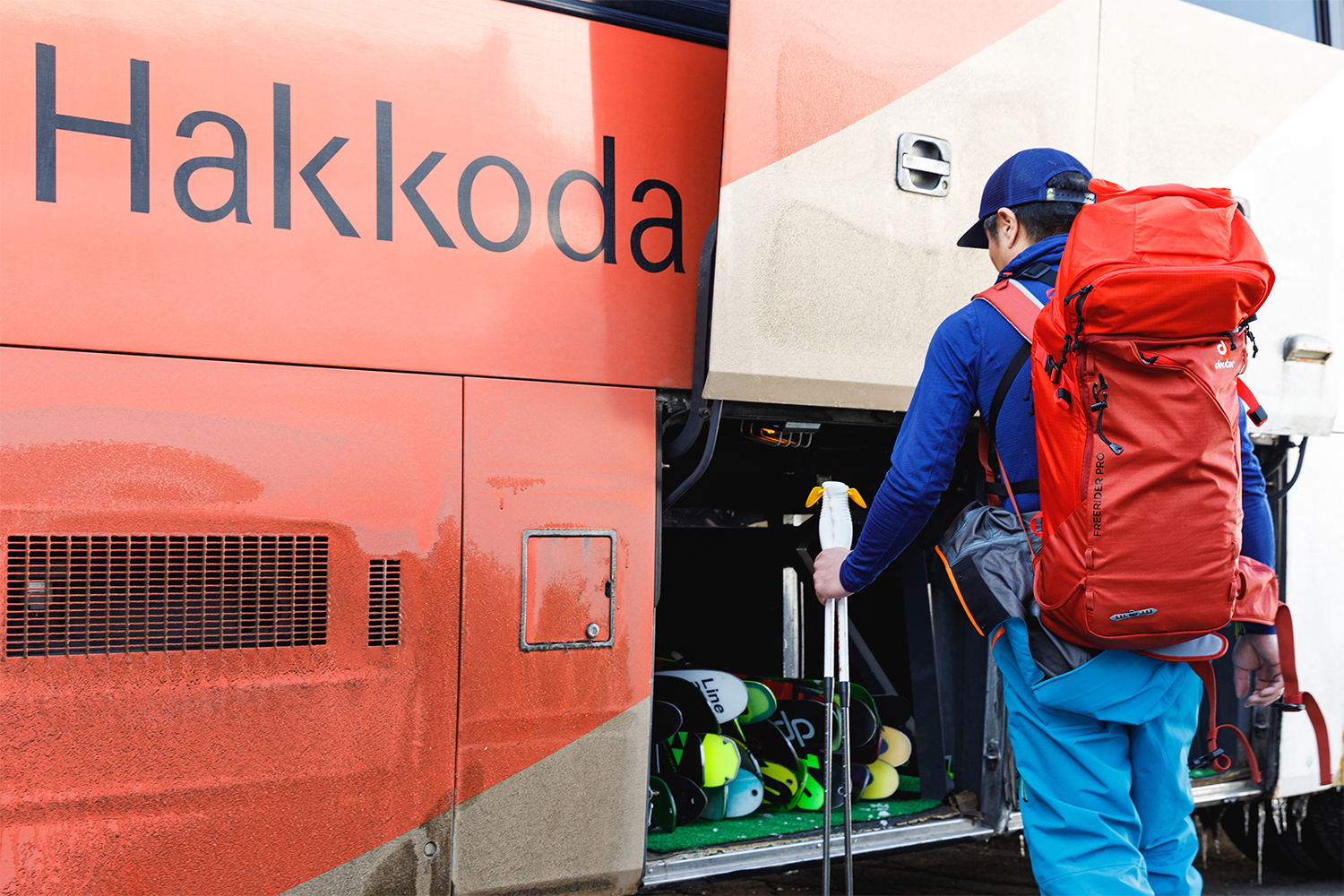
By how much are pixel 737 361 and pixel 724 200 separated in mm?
368

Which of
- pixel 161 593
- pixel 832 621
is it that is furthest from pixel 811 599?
pixel 161 593

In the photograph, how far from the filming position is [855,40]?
2.64 m

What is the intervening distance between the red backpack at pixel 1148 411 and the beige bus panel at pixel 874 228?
84 cm

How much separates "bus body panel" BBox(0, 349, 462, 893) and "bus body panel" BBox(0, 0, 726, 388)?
11 cm

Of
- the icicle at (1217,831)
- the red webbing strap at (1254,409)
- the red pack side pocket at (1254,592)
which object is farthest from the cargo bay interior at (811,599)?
the red pack side pocket at (1254,592)

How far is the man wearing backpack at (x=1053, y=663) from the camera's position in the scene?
1890 mm

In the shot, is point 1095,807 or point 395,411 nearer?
point 1095,807

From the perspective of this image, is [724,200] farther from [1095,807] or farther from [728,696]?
[728,696]

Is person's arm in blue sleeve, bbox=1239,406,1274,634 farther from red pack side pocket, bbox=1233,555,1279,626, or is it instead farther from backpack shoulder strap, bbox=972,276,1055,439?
backpack shoulder strap, bbox=972,276,1055,439

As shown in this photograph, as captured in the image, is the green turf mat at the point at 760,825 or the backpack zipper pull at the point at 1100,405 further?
the green turf mat at the point at 760,825

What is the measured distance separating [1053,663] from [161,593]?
65.6 inches

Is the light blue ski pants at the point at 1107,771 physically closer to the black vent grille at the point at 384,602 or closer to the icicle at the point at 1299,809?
the black vent grille at the point at 384,602

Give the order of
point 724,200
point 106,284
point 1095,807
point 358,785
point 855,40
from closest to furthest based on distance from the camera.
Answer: point 1095,807 < point 106,284 < point 358,785 < point 724,200 < point 855,40

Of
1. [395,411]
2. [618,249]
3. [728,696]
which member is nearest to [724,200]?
[618,249]
